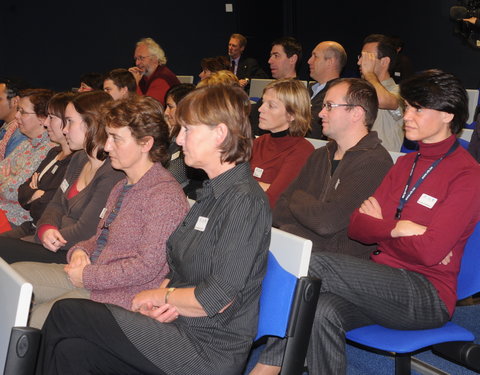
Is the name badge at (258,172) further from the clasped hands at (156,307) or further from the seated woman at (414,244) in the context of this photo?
the clasped hands at (156,307)

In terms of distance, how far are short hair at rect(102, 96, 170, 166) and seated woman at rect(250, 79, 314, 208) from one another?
95cm

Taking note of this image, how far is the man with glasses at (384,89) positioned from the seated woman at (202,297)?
2.25m

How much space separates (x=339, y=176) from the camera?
2764 mm

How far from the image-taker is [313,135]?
4176mm

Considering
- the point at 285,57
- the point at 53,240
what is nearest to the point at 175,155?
the point at 53,240

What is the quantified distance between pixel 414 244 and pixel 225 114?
2.84 ft

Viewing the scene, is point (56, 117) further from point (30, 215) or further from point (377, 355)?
point (377, 355)

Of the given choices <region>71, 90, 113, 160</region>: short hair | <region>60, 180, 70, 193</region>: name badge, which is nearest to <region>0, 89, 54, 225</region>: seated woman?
<region>60, 180, 70, 193</region>: name badge

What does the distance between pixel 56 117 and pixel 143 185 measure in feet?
4.57

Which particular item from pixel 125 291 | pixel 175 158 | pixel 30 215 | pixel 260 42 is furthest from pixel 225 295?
pixel 260 42

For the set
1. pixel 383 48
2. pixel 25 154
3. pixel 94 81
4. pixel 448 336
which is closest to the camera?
pixel 448 336

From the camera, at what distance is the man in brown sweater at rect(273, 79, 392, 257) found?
2635 mm

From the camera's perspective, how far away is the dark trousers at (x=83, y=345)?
5.54 ft

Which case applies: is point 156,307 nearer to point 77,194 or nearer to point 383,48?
point 77,194
